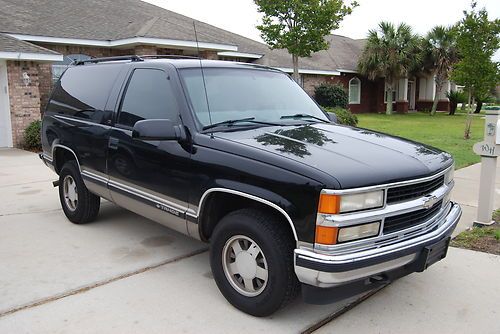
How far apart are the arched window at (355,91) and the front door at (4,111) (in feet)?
72.3

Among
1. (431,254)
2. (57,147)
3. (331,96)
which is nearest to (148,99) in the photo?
(57,147)

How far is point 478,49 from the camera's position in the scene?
47.9ft

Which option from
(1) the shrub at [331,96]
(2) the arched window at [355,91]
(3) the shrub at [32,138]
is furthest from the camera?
(2) the arched window at [355,91]

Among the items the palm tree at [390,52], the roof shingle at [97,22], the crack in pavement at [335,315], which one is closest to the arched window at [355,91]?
the palm tree at [390,52]

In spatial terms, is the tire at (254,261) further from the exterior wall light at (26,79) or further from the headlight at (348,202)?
the exterior wall light at (26,79)

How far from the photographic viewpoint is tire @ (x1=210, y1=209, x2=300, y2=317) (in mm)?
3209

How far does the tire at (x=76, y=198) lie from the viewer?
217 inches

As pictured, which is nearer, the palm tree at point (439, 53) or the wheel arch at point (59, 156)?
the wheel arch at point (59, 156)

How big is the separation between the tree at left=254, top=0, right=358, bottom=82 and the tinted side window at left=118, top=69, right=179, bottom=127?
593 inches

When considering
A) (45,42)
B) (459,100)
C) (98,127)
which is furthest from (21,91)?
(459,100)

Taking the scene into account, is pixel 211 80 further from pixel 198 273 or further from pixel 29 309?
pixel 29 309

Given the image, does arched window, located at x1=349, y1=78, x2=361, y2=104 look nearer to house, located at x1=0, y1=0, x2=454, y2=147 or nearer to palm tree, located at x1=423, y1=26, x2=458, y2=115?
palm tree, located at x1=423, y1=26, x2=458, y2=115

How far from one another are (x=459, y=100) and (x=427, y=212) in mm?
31590

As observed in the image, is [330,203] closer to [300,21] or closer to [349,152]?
[349,152]
